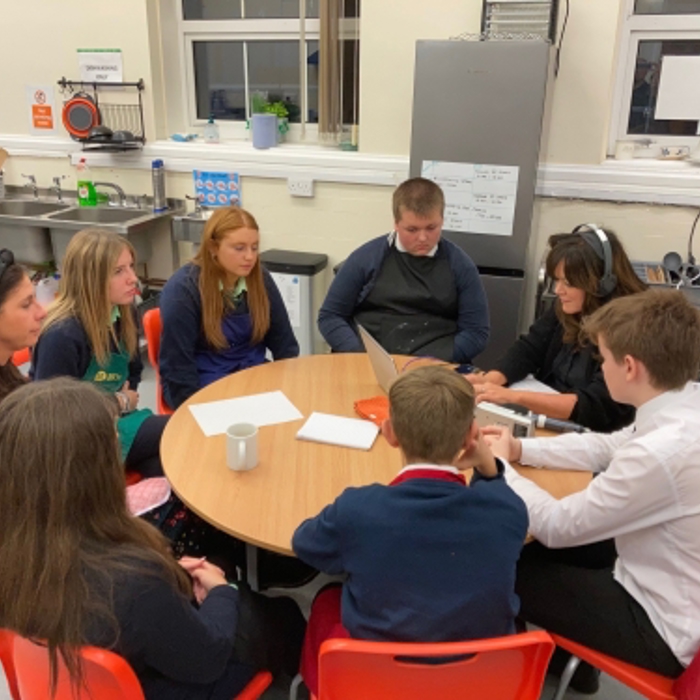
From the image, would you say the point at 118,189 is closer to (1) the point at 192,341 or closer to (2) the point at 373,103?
(2) the point at 373,103

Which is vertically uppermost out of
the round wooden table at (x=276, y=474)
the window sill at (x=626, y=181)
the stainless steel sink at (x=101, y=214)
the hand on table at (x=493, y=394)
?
the window sill at (x=626, y=181)

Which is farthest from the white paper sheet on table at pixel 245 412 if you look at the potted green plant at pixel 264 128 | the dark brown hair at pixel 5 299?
the potted green plant at pixel 264 128

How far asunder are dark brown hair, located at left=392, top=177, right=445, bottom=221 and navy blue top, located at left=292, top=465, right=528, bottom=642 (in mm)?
1430

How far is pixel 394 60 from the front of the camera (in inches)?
130

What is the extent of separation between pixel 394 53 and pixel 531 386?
1.95 m

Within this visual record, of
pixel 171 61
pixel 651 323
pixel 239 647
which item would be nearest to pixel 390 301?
pixel 651 323

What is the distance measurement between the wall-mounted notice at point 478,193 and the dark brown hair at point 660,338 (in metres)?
1.68

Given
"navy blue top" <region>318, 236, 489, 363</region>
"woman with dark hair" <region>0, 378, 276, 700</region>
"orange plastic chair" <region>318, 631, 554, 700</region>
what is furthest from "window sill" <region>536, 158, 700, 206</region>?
"woman with dark hair" <region>0, 378, 276, 700</region>

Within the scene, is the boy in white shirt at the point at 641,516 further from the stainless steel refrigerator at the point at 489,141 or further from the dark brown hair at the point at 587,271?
the stainless steel refrigerator at the point at 489,141

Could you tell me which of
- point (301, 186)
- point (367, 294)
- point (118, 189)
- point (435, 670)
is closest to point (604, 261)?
point (367, 294)

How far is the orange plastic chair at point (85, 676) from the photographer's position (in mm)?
921

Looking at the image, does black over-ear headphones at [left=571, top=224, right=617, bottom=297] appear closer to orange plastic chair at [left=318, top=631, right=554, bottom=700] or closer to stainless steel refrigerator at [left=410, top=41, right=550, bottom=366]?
stainless steel refrigerator at [left=410, top=41, right=550, bottom=366]

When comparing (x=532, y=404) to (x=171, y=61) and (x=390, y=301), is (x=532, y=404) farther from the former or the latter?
(x=171, y=61)

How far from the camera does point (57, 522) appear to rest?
39.6 inches
